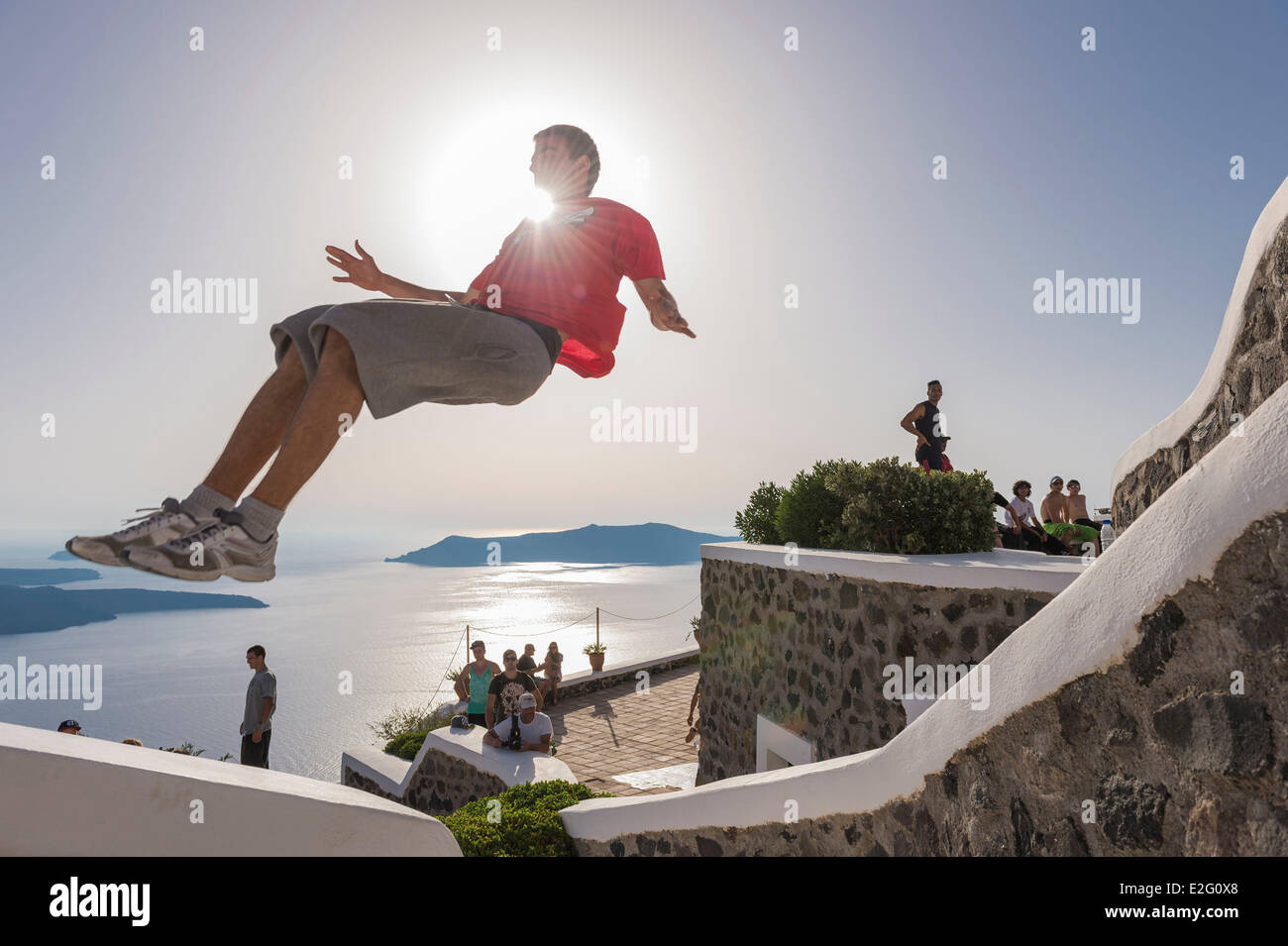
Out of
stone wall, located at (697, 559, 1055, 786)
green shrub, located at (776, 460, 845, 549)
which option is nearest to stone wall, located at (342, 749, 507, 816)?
stone wall, located at (697, 559, 1055, 786)

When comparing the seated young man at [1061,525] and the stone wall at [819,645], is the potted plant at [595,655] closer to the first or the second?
the stone wall at [819,645]

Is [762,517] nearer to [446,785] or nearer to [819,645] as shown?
[819,645]

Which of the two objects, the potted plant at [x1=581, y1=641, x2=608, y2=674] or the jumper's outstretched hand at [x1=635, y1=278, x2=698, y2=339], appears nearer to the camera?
the jumper's outstretched hand at [x1=635, y1=278, x2=698, y2=339]

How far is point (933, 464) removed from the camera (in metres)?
8.92

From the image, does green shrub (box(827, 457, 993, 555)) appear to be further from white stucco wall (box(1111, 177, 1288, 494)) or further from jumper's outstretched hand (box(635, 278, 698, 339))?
jumper's outstretched hand (box(635, 278, 698, 339))

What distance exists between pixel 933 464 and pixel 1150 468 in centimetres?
473

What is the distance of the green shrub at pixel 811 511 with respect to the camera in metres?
7.64

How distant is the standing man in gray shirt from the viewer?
309 inches

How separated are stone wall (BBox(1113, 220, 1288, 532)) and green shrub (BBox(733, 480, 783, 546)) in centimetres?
502

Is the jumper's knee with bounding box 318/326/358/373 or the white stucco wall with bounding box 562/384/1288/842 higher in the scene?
the jumper's knee with bounding box 318/326/358/373

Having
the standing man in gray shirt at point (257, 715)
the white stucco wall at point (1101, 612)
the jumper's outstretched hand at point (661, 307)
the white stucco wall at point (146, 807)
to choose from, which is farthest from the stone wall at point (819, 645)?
the standing man in gray shirt at point (257, 715)

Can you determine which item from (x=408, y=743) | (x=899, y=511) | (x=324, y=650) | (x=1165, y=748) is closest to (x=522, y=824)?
(x=899, y=511)

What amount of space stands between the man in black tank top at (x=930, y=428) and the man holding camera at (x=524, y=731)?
596cm
